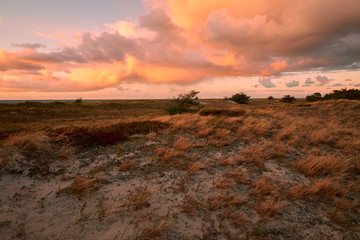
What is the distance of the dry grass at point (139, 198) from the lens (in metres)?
3.60

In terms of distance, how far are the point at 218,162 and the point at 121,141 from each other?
356 cm

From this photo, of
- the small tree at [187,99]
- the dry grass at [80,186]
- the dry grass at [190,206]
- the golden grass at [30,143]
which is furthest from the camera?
the small tree at [187,99]

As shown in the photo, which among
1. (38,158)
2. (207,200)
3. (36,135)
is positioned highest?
(36,135)

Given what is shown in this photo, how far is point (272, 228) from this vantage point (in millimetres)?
3389

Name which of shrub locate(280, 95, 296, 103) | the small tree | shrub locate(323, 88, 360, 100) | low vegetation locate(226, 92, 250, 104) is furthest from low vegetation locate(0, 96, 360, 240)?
shrub locate(280, 95, 296, 103)

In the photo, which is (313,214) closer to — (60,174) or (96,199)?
(96,199)

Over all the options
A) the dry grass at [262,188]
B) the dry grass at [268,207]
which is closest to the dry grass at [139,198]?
the dry grass at [268,207]

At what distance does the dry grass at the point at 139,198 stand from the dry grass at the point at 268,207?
2.33 metres

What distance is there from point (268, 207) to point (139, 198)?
106 inches

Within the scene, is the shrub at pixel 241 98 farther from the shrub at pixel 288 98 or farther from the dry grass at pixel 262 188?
the dry grass at pixel 262 188

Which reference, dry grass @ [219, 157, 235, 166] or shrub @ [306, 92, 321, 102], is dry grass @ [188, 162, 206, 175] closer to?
dry grass @ [219, 157, 235, 166]

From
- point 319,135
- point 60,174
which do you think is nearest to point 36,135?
point 60,174

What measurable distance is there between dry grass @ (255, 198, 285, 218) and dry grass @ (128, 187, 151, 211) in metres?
2.33

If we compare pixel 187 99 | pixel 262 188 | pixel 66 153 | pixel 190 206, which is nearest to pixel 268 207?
pixel 262 188
